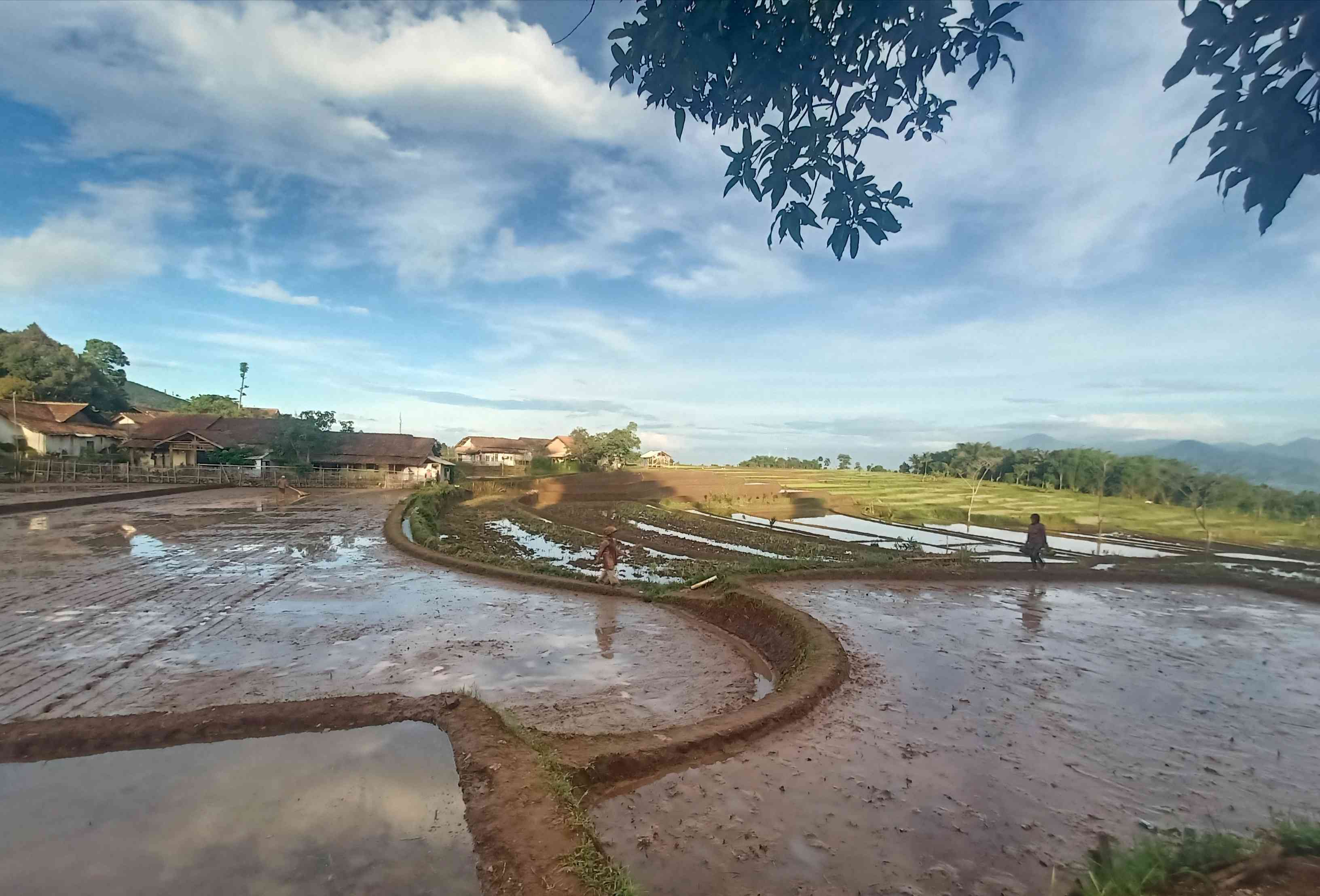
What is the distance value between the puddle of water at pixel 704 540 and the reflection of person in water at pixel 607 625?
28.1ft

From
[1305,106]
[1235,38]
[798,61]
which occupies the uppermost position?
[798,61]

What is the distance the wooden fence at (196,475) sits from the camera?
35.5 m

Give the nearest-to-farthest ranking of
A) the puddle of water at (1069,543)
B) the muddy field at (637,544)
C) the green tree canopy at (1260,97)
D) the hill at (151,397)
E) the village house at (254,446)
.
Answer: the green tree canopy at (1260,97)
the muddy field at (637,544)
the puddle of water at (1069,543)
the village house at (254,446)
the hill at (151,397)

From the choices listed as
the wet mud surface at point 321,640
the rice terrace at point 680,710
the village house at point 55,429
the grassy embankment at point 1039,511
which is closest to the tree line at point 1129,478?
the grassy embankment at point 1039,511

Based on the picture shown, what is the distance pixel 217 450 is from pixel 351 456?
333 inches

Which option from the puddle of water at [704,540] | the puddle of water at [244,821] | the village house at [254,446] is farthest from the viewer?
the village house at [254,446]

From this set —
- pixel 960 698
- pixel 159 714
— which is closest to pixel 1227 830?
pixel 960 698

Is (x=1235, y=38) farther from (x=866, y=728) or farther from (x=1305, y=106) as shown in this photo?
(x=866, y=728)

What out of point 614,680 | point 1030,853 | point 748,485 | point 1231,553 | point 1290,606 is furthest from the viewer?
point 748,485

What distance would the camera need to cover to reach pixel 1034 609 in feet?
37.2

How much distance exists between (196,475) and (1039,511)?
50905 millimetres

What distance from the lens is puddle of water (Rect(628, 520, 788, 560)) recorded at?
22.4 meters

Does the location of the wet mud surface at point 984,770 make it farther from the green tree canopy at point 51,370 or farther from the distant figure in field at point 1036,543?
the green tree canopy at point 51,370

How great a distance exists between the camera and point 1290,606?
12078 mm
